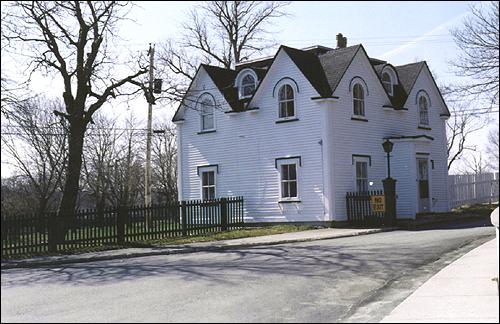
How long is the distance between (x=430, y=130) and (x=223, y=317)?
26123mm

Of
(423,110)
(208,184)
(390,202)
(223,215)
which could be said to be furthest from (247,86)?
(423,110)

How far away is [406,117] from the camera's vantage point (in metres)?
30.1

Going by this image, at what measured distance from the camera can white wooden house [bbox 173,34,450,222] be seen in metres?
25.5

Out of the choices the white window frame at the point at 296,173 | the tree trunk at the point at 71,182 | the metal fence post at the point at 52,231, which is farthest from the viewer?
the white window frame at the point at 296,173

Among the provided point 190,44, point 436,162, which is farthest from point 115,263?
point 190,44

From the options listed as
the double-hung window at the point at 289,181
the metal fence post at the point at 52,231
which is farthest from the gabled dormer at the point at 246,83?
the metal fence post at the point at 52,231

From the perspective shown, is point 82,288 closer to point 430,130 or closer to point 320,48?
point 320,48

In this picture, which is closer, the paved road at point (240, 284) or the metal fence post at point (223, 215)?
the paved road at point (240, 284)

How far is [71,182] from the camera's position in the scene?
15430mm

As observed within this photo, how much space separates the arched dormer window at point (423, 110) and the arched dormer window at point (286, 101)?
8.20 m

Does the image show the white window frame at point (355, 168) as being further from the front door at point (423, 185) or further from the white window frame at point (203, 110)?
the white window frame at point (203, 110)

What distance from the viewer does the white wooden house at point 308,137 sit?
2555 centimetres

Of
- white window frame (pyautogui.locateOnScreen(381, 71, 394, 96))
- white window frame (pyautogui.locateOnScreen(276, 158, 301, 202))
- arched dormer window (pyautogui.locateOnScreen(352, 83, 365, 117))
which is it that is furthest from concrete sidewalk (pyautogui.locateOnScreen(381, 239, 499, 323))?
white window frame (pyautogui.locateOnScreen(381, 71, 394, 96))

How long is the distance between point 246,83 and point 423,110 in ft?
31.4
